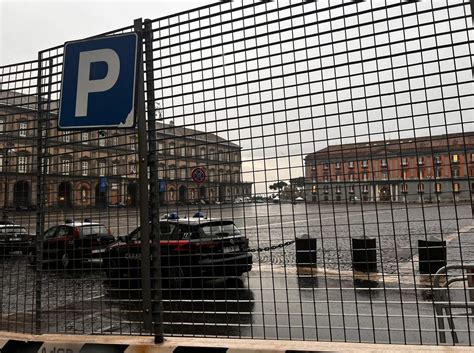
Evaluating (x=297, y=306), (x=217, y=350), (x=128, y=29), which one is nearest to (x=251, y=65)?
(x=128, y=29)

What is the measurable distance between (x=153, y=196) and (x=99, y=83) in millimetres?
1114

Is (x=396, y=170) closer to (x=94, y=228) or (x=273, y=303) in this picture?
(x=273, y=303)

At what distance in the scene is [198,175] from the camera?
3.69 metres

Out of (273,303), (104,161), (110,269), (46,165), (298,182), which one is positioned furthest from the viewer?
(273,303)

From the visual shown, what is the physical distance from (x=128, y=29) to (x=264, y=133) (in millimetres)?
1642

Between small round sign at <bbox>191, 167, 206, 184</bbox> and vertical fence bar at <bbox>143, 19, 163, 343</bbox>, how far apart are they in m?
0.36

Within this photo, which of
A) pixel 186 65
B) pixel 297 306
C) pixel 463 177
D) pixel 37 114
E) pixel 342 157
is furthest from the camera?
pixel 297 306

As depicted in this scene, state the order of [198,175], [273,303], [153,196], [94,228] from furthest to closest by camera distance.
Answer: [273,303] < [94,228] < [198,175] < [153,196]

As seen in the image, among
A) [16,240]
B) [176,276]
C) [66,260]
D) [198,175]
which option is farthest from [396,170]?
[16,240]

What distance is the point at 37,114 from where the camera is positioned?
4414 millimetres

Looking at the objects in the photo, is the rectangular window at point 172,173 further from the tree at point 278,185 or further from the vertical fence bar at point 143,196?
the tree at point 278,185

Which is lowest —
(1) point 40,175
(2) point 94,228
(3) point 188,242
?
(3) point 188,242

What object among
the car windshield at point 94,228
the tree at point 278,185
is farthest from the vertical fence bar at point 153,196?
the car windshield at point 94,228

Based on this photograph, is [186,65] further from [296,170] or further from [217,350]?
[217,350]
